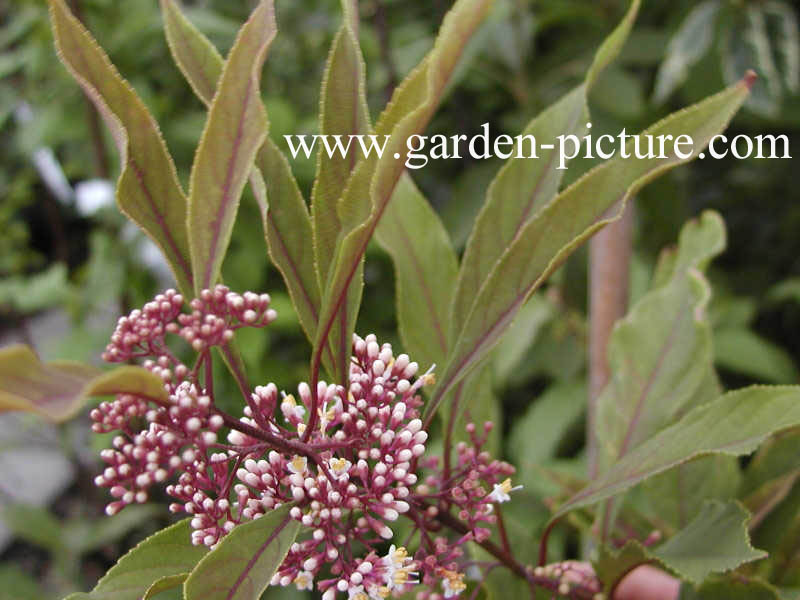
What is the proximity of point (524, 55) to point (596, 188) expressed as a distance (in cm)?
123

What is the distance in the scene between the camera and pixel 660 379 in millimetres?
794

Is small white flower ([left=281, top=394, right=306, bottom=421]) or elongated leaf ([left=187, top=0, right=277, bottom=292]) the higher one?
elongated leaf ([left=187, top=0, right=277, bottom=292])

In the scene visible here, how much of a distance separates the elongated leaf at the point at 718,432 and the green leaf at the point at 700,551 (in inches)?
2.2

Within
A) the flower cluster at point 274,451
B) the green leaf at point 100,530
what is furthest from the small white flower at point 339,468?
the green leaf at point 100,530

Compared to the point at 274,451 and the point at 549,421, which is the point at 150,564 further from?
the point at 549,421

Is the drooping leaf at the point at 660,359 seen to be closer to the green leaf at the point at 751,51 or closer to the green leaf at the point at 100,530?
the green leaf at the point at 751,51

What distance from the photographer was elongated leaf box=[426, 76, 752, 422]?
21.6 inches

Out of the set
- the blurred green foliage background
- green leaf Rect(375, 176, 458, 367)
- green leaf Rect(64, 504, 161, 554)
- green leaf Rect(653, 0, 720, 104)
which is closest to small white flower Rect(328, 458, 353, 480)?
green leaf Rect(375, 176, 458, 367)

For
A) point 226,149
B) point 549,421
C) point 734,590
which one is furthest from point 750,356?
point 226,149

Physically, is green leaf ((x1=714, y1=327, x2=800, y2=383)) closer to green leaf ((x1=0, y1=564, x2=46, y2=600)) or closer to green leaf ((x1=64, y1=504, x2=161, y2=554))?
green leaf ((x1=64, y1=504, x2=161, y2=554))

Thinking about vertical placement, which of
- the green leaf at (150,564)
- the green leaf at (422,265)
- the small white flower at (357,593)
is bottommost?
the small white flower at (357,593)

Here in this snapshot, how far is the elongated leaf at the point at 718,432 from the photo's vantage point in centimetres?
54

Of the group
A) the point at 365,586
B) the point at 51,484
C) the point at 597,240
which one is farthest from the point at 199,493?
the point at 51,484

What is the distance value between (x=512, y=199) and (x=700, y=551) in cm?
29
